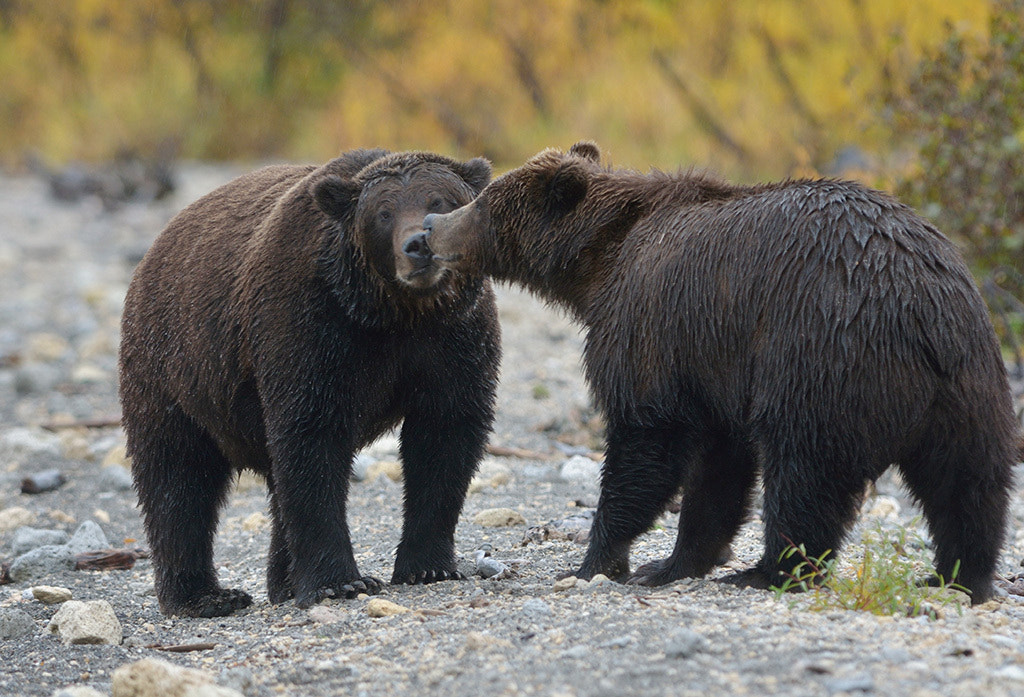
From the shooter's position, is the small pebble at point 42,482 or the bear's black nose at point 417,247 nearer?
the bear's black nose at point 417,247

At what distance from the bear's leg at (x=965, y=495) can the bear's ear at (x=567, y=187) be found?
186cm

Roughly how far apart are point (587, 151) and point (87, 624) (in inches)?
124

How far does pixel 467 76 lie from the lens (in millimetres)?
23172

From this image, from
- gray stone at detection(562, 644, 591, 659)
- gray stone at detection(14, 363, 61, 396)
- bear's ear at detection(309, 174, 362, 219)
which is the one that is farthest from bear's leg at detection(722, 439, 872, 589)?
gray stone at detection(14, 363, 61, 396)

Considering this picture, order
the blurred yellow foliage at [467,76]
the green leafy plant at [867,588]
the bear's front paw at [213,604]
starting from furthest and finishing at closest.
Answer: the blurred yellow foliage at [467,76], the bear's front paw at [213,604], the green leafy plant at [867,588]

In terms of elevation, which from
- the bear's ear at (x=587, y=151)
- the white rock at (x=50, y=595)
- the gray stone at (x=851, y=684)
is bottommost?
the white rock at (x=50, y=595)

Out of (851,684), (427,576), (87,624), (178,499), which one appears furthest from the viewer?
(178,499)

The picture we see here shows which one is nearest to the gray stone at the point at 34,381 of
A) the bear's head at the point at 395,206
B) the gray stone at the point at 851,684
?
the bear's head at the point at 395,206

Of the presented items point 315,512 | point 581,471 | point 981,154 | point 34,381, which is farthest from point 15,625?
point 981,154

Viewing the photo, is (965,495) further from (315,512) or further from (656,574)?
(315,512)

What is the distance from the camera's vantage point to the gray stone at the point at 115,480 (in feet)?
27.6

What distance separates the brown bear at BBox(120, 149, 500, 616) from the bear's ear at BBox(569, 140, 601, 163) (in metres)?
0.47

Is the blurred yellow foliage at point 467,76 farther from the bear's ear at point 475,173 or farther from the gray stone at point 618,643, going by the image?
the gray stone at point 618,643

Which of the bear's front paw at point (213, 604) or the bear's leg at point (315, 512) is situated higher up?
the bear's leg at point (315, 512)
